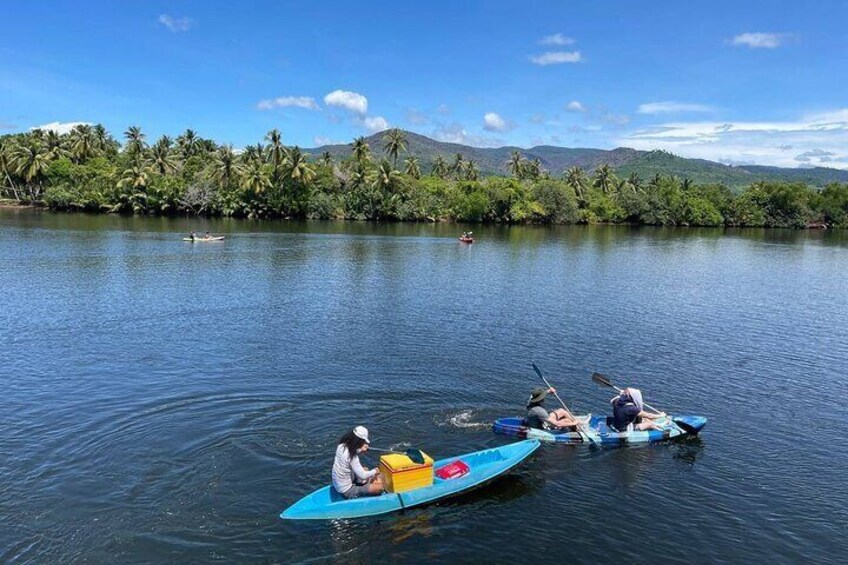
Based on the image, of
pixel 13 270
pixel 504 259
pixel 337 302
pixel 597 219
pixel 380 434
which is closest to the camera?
pixel 380 434

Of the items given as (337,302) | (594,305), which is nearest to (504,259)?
(594,305)

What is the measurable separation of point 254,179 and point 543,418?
4747 inches

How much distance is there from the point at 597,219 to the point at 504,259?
326 feet

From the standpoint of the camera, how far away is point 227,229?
344 ft

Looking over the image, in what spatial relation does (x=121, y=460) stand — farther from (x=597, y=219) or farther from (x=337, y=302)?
(x=597, y=219)

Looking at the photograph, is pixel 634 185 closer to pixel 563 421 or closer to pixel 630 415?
pixel 630 415

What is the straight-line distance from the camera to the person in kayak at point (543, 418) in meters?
20.6

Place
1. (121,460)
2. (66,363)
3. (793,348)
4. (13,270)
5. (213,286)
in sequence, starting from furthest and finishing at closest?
1. (13,270)
2. (213,286)
3. (793,348)
4. (66,363)
5. (121,460)

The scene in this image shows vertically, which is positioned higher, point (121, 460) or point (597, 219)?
point (597, 219)

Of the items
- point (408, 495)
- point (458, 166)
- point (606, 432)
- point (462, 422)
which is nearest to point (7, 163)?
point (458, 166)

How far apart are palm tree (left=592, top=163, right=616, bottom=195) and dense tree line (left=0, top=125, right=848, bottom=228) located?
13.1 m

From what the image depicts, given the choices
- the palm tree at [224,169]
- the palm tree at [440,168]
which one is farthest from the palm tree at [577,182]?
the palm tree at [224,169]

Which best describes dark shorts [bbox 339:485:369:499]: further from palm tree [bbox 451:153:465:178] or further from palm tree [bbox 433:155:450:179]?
palm tree [bbox 451:153:465:178]

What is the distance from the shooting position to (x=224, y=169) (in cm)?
13325
